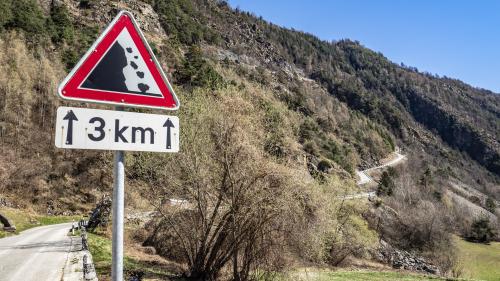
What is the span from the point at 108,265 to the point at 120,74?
11448 millimetres

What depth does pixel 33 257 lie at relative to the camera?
14125mm

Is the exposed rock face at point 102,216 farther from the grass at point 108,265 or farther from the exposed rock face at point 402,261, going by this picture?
the exposed rock face at point 402,261

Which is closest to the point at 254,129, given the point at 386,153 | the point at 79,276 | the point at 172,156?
the point at 172,156

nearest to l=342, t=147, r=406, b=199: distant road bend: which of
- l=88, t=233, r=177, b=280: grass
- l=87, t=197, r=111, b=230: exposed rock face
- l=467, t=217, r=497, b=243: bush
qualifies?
l=467, t=217, r=497, b=243: bush

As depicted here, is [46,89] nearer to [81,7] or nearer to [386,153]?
[81,7]

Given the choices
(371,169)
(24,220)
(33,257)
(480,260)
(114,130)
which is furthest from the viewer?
(371,169)

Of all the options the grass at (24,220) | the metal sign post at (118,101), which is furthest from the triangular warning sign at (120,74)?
the grass at (24,220)

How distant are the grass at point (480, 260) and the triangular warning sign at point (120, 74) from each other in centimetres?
4410

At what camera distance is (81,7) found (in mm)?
91312

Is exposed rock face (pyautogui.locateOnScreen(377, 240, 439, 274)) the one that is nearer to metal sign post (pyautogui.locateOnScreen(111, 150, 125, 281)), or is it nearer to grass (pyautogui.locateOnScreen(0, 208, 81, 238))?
grass (pyautogui.locateOnScreen(0, 208, 81, 238))

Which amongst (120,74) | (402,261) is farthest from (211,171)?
(402,261)

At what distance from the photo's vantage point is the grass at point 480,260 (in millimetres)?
43303

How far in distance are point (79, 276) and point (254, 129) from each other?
6227 mm

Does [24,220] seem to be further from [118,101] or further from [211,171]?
[118,101]
